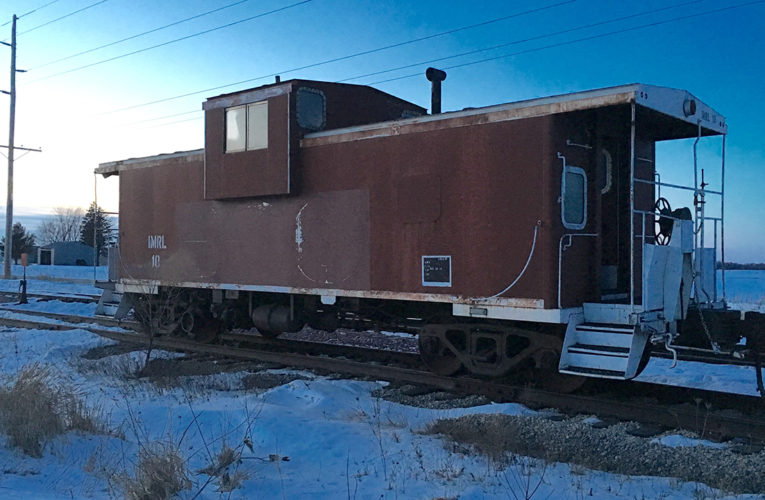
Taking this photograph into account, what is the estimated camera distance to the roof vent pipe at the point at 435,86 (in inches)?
444

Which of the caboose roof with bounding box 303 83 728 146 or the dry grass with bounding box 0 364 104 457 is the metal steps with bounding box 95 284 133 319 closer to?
the caboose roof with bounding box 303 83 728 146

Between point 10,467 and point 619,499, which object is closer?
point 619,499

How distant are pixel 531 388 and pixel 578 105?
3.47 metres

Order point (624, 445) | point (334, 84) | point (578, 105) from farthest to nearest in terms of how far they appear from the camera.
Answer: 1. point (334, 84)
2. point (578, 105)
3. point (624, 445)

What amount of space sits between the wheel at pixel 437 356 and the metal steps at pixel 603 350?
1746mm

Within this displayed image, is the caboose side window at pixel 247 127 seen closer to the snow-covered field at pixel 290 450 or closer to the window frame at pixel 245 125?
the window frame at pixel 245 125

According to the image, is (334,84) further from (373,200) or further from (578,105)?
(578,105)

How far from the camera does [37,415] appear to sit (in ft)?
18.0

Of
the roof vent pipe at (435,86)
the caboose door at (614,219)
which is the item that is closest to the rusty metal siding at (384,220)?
the caboose door at (614,219)

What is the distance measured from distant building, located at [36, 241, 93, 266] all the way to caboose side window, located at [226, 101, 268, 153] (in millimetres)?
60064

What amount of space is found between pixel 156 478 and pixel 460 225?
496 cm

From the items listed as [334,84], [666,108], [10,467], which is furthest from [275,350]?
[666,108]

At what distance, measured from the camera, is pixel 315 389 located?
7.48m

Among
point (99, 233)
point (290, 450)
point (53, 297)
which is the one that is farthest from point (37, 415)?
point (99, 233)
